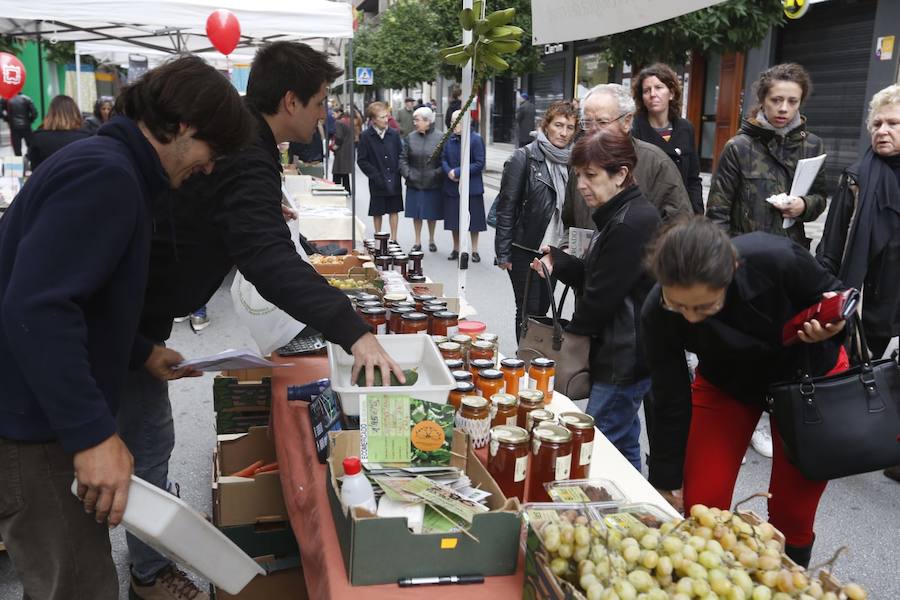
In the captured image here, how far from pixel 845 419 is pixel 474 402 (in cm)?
113

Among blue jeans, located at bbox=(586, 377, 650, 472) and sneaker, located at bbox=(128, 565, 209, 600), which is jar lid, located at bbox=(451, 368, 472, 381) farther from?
sneaker, located at bbox=(128, 565, 209, 600)

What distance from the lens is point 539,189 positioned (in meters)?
4.95

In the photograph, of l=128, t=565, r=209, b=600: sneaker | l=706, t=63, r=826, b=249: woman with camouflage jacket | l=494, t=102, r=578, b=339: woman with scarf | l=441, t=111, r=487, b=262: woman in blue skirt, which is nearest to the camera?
l=128, t=565, r=209, b=600: sneaker

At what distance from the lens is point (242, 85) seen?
47.5 feet

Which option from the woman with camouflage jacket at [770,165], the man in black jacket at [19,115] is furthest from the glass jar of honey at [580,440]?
the man in black jacket at [19,115]

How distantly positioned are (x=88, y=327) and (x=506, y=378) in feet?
4.14

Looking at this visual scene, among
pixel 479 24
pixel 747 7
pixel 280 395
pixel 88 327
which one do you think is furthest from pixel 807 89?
pixel 747 7

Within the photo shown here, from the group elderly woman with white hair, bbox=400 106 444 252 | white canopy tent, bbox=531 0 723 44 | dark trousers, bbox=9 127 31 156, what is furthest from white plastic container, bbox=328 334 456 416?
dark trousers, bbox=9 127 31 156

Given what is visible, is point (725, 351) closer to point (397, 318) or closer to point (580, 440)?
A: point (580, 440)

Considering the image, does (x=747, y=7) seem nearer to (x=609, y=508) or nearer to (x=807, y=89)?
(x=807, y=89)

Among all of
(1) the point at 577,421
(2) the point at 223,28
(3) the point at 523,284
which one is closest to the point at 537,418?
(1) the point at 577,421

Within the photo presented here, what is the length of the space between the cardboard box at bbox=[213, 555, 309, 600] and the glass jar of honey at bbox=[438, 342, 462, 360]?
96 cm

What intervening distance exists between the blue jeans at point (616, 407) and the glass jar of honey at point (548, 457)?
3.76ft

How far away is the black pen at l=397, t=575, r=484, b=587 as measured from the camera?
163cm
